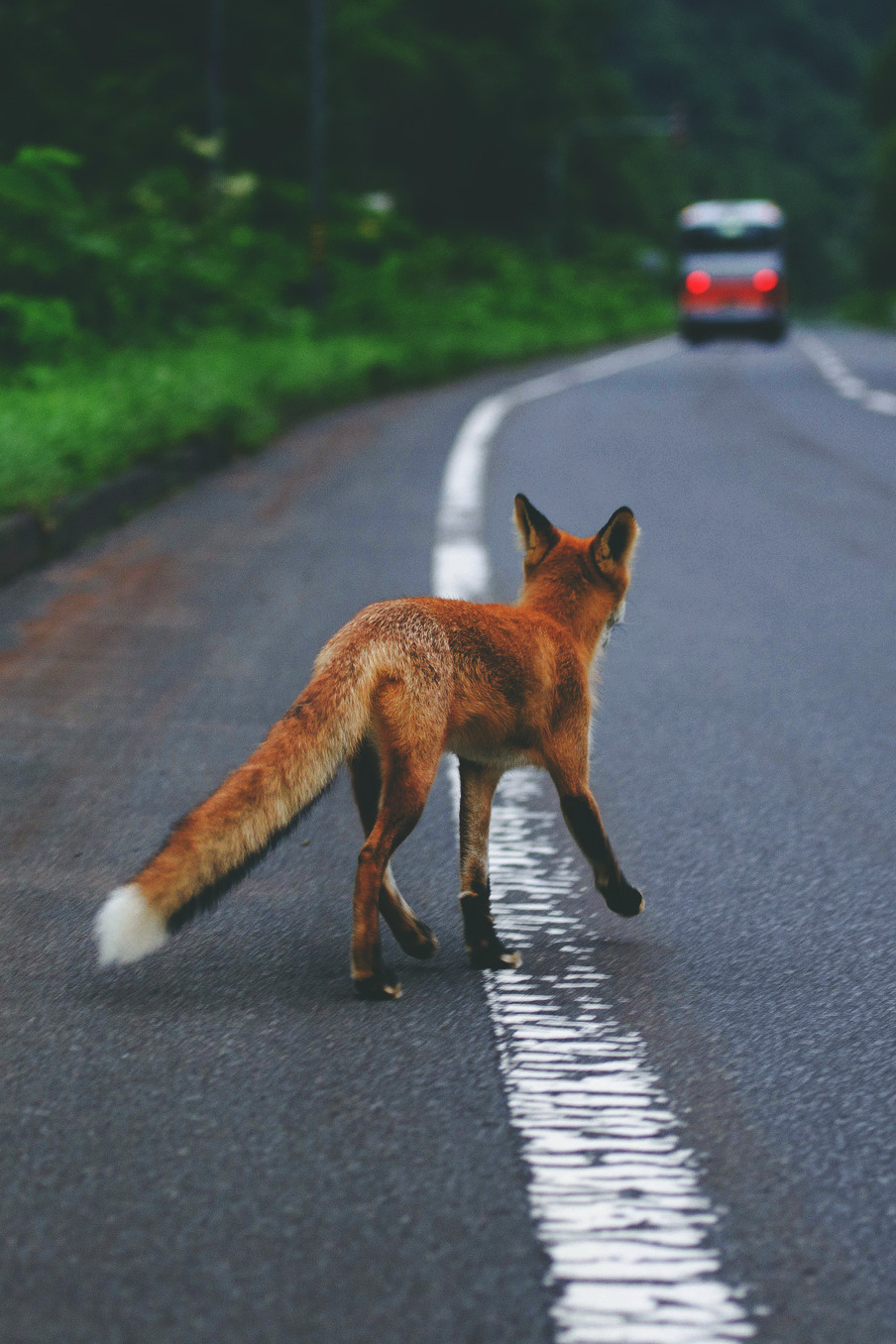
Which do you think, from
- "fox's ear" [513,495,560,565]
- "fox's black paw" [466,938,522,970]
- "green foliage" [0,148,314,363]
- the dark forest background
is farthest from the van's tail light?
"fox's black paw" [466,938,522,970]

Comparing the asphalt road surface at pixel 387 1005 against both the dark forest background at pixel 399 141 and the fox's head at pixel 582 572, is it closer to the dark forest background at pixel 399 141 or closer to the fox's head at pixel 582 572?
the fox's head at pixel 582 572

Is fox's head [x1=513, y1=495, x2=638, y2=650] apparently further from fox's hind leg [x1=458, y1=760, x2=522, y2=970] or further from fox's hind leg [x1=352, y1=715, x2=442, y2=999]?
fox's hind leg [x1=352, y1=715, x2=442, y2=999]

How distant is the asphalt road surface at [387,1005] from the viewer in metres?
2.38

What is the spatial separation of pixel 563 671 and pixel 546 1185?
4.05 feet

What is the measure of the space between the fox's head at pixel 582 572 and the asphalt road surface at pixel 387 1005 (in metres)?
0.70

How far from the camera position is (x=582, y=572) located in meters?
3.77

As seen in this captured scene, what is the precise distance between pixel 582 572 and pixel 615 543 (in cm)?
10

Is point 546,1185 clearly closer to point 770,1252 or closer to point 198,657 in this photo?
point 770,1252

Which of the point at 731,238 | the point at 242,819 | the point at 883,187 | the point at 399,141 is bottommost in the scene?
the point at 242,819

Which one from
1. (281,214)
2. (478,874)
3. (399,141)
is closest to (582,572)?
(478,874)

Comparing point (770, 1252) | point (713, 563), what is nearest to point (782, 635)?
point (713, 563)

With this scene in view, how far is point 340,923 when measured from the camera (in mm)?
3842

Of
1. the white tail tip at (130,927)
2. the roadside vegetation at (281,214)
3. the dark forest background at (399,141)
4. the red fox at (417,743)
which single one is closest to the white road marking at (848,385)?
the roadside vegetation at (281,214)

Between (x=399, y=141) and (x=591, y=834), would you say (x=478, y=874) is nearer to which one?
(x=591, y=834)
